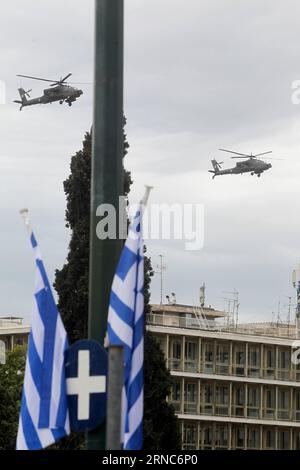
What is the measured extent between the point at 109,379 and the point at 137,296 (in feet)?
4.87

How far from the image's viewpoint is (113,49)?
28.9 feet

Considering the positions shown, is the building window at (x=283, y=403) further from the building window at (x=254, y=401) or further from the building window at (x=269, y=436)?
the building window at (x=254, y=401)

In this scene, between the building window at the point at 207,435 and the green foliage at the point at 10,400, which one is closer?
the green foliage at the point at 10,400

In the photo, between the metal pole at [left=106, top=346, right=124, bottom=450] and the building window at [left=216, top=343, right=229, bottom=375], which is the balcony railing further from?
the metal pole at [left=106, top=346, right=124, bottom=450]

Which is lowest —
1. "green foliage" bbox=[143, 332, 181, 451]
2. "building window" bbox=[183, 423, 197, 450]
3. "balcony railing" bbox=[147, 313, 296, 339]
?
"building window" bbox=[183, 423, 197, 450]

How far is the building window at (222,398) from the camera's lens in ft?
327

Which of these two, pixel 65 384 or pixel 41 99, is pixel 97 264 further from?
pixel 41 99

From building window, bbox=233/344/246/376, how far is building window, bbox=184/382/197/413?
4.21m

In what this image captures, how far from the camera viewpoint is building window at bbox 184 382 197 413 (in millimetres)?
97188

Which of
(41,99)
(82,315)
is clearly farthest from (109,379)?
(41,99)

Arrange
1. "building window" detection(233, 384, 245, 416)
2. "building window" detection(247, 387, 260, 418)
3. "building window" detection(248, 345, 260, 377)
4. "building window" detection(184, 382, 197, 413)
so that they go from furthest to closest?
"building window" detection(248, 345, 260, 377) < "building window" detection(247, 387, 260, 418) < "building window" detection(233, 384, 245, 416) < "building window" detection(184, 382, 197, 413)

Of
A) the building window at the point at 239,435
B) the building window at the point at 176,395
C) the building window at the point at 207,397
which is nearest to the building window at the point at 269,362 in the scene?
the building window at the point at 239,435

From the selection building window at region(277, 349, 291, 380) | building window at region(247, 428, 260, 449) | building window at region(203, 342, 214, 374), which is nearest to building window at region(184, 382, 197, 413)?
building window at region(203, 342, 214, 374)

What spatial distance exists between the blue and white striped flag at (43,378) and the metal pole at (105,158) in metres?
0.33
